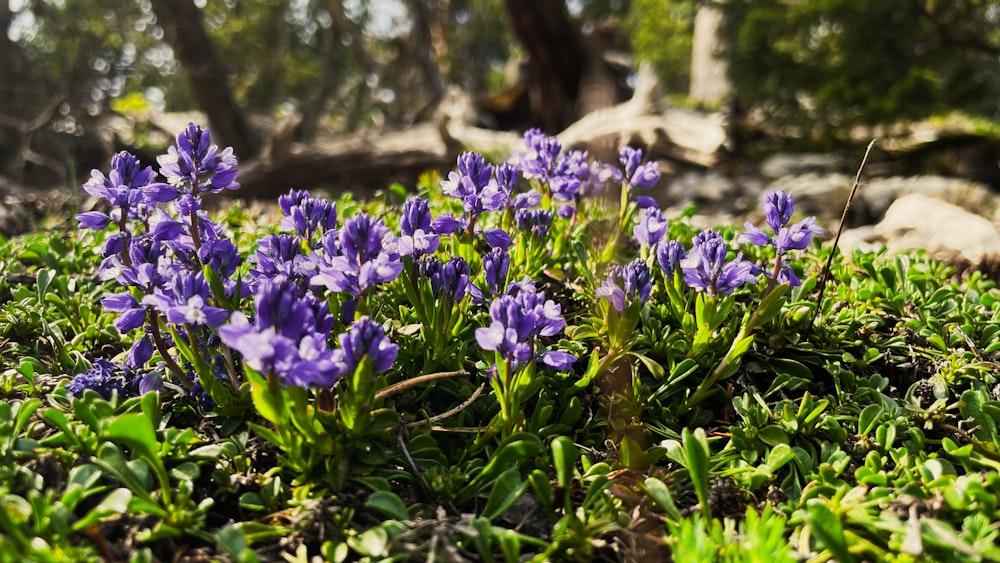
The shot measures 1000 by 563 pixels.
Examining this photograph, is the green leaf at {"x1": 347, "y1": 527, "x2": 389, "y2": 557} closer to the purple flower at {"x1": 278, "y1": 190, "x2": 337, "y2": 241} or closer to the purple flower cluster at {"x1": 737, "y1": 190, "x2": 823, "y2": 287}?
the purple flower at {"x1": 278, "y1": 190, "x2": 337, "y2": 241}

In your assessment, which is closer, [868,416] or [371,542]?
[371,542]

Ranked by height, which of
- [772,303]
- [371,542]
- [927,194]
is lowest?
[371,542]

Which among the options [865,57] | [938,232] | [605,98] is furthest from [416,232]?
[605,98]

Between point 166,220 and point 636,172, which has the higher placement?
point 636,172

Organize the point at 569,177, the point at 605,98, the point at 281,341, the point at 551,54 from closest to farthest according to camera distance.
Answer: the point at 281,341 → the point at 569,177 → the point at 605,98 → the point at 551,54

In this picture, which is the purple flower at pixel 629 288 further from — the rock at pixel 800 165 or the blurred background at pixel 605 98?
the rock at pixel 800 165

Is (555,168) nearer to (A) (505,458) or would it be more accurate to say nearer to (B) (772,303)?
(B) (772,303)

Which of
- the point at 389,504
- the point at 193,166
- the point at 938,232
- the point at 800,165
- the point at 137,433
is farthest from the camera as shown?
the point at 800,165

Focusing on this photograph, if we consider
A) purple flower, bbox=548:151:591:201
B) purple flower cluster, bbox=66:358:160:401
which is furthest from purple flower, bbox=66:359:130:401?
purple flower, bbox=548:151:591:201
